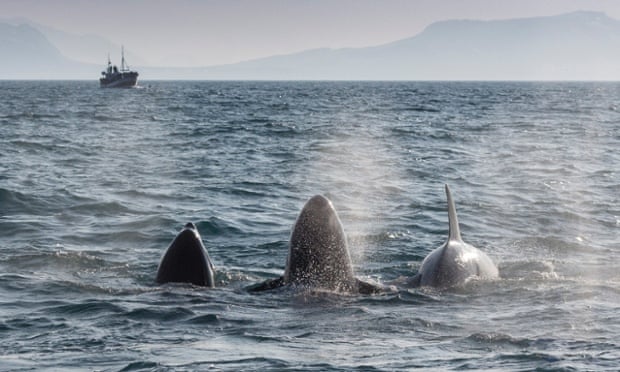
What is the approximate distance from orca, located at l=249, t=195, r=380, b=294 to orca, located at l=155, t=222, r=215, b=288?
1.24m

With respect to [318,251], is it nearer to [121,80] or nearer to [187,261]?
[187,261]

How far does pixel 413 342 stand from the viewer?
9.66m

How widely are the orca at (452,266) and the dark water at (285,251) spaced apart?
26 cm

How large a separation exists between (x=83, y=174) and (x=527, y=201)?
1296 cm

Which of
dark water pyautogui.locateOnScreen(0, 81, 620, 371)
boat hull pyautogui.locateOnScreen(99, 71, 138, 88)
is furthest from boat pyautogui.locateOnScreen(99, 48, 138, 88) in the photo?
dark water pyautogui.locateOnScreen(0, 81, 620, 371)

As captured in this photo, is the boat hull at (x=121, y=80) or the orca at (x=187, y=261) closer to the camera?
the orca at (x=187, y=261)

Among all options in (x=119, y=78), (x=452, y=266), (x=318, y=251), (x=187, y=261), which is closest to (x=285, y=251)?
(x=187, y=261)

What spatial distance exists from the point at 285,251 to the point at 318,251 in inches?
199

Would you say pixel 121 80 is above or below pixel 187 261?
above

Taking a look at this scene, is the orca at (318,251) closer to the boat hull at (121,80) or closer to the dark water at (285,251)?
the dark water at (285,251)

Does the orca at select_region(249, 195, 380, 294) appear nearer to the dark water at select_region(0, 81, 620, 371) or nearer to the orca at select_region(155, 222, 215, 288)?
the dark water at select_region(0, 81, 620, 371)

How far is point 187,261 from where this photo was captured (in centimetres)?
1225

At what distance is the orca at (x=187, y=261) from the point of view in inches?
480

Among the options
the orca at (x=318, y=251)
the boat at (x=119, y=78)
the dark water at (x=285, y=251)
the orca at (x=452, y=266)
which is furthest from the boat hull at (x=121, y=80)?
the orca at (x=318, y=251)
